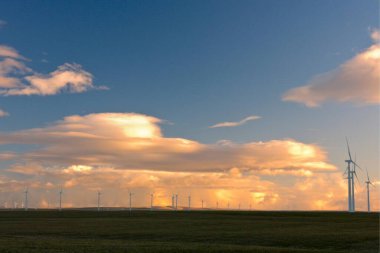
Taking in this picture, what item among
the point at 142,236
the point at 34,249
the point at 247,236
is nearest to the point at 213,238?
the point at 247,236

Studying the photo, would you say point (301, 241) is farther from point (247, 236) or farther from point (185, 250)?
point (185, 250)

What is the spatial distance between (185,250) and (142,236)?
24.9 meters

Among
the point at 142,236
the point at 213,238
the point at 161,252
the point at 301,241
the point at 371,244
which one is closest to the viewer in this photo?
the point at 161,252

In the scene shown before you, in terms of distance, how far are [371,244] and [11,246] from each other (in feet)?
142

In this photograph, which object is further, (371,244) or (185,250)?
(371,244)

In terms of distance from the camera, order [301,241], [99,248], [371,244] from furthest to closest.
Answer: [301,241] → [371,244] → [99,248]

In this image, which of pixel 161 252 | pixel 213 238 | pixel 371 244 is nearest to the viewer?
pixel 161 252

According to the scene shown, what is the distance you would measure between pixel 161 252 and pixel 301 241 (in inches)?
904

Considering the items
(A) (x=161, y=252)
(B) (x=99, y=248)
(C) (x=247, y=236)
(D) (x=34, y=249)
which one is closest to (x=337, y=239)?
(C) (x=247, y=236)

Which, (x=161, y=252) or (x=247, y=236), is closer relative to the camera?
(x=161, y=252)

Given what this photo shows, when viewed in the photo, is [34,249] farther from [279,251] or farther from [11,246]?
[279,251]

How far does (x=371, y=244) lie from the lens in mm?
57531

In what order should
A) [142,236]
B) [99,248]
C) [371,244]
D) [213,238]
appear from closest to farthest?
[99,248] → [371,244] → [213,238] → [142,236]

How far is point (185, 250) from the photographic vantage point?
49.5 meters
